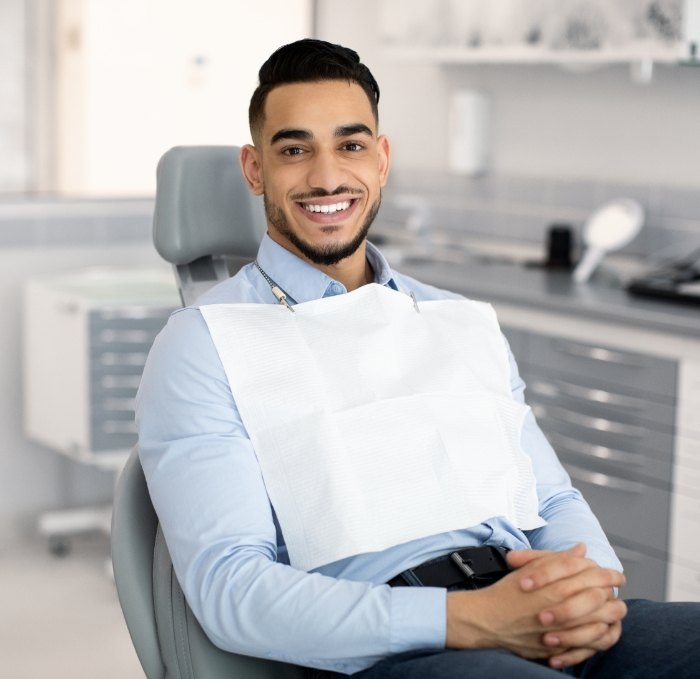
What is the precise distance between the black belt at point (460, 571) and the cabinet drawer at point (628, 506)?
1.48 meters

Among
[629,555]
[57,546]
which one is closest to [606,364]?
[629,555]

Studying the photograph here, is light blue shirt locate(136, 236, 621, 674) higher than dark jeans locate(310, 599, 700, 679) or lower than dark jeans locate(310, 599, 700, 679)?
higher

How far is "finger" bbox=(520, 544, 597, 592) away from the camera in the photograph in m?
1.51

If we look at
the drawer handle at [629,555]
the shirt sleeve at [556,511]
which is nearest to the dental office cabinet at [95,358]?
the drawer handle at [629,555]

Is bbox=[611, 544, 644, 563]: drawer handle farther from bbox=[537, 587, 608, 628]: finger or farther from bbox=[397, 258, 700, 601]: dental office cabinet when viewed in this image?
bbox=[537, 587, 608, 628]: finger

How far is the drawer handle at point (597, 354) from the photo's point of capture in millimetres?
3113

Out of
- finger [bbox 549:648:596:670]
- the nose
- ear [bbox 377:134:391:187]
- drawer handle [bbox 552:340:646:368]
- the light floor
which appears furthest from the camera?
the light floor

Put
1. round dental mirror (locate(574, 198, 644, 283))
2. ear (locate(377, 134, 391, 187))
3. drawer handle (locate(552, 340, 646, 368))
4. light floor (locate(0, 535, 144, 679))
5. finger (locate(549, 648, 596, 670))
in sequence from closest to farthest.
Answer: finger (locate(549, 648, 596, 670)) → ear (locate(377, 134, 391, 187)) → drawer handle (locate(552, 340, 646, 368)) → light floor (locate(0, 535, 144, 679)) → round dental mirror (locate(574, 198, 644, 283))

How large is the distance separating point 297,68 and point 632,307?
1.54m

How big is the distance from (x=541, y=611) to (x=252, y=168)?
0.81 metres

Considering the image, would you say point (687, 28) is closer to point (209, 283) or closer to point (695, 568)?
point (695, 568)

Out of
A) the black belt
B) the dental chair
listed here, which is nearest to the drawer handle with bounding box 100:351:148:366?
the dental chair

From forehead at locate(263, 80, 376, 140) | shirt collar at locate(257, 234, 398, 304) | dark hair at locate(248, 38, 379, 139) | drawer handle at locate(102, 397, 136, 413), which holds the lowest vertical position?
drawer handle at locate(102, 397, 136, 413)

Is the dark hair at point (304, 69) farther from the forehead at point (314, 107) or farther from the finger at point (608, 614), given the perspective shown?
the finger at point (608, 614)
